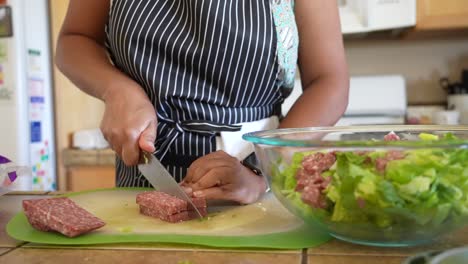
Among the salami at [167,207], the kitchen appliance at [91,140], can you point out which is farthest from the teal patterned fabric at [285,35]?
the kitchen appliance at [91,140]

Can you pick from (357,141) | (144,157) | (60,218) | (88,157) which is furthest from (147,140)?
(88,157)

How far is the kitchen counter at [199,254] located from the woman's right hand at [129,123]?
0.20 metres

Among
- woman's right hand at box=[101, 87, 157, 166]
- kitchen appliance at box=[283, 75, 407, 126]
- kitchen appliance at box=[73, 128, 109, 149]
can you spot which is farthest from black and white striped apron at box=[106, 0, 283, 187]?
kitchen appliance at box=[73, 128, 109, 149]

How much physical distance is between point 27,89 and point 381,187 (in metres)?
1.90

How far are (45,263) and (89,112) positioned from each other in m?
1.88

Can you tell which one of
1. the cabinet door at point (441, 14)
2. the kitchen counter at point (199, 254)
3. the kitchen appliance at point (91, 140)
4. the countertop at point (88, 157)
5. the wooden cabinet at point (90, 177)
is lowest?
the wooden cabinet at point (90, 177)

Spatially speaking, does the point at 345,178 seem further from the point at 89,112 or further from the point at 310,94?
A: the point at 89,112

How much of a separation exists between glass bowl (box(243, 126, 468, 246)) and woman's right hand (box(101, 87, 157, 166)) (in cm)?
27

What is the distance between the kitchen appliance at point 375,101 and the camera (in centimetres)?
199

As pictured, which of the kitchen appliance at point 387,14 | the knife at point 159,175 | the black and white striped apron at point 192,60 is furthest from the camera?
the kitchen appliance at point 387,14

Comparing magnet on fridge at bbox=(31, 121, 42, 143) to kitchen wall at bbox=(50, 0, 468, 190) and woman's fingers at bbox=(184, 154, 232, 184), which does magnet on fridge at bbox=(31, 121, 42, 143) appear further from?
woman's fingers at bbox=(184, 154, 232, 184)

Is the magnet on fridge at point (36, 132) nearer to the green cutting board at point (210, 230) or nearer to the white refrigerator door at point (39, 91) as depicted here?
the white refrigerator door at point (39, 91)

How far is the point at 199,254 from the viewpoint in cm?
53

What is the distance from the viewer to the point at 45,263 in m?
0.51
